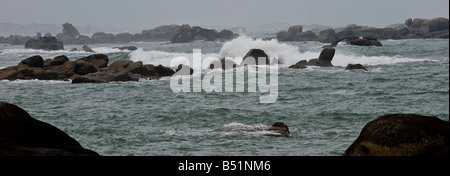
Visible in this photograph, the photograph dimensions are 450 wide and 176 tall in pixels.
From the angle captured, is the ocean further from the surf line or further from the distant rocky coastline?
the distant rocky coastline

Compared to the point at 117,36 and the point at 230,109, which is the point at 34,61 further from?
the point at 117,36

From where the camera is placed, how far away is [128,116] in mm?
20844

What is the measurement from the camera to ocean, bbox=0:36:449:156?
570 inches

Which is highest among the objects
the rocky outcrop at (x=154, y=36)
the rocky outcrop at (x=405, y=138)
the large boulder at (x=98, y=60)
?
the rocky outcrop at (x=405, y=138)

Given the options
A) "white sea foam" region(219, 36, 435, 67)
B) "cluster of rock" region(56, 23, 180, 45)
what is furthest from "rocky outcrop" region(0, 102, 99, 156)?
"cluster of rock" region(56, 23, 180, 45)

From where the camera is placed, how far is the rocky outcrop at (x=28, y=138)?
7.31 meters

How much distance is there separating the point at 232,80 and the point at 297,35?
108094 millimetres

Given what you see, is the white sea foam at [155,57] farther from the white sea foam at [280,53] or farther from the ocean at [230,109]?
the ocean at [230,109]

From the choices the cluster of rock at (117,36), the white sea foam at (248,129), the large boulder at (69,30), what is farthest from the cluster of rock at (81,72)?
the large boulder at (69,30)

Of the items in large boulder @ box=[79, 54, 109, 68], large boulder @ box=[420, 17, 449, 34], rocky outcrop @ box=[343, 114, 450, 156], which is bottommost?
large boulder @ box=[79, 54, 109, 68]

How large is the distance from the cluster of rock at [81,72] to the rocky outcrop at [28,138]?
87.4 ft

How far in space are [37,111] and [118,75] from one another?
12.6 meters

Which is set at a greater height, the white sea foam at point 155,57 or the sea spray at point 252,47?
the sea spray at point 252,47

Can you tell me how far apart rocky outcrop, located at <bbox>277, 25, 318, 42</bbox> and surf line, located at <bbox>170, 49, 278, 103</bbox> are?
300 ft
